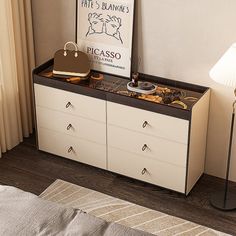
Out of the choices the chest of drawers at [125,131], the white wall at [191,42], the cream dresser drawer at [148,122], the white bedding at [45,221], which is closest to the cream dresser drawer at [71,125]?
the chest of drawers at [125,131]

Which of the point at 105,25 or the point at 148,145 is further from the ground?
the point at 105,25

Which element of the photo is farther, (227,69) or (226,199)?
(226,199)

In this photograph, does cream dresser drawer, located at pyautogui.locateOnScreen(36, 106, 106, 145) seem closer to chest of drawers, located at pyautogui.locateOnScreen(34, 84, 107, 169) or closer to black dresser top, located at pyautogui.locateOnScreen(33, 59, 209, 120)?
chest of drawers, located at pyautogui.locateOnScreen(34, 84, 107, 169)

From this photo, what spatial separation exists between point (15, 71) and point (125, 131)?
933 millimetres

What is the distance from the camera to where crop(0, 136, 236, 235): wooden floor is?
3.29 metres

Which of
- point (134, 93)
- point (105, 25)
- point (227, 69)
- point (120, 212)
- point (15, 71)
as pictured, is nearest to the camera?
point (227, 69)

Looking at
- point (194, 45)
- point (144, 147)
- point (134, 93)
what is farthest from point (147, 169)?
point (194, 45)

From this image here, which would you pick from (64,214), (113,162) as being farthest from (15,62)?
(64,214)

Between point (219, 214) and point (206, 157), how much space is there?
1.50 feet

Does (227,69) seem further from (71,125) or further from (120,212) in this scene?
(71,125)

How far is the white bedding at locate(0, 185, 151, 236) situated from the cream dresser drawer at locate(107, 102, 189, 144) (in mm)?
1030

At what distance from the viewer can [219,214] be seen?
3291 mm

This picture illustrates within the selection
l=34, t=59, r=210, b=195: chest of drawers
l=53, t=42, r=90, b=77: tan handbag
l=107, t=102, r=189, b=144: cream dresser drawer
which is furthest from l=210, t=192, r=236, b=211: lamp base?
l=53, t=42, r=90, b=77: tan handbag

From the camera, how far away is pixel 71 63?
3.61m
